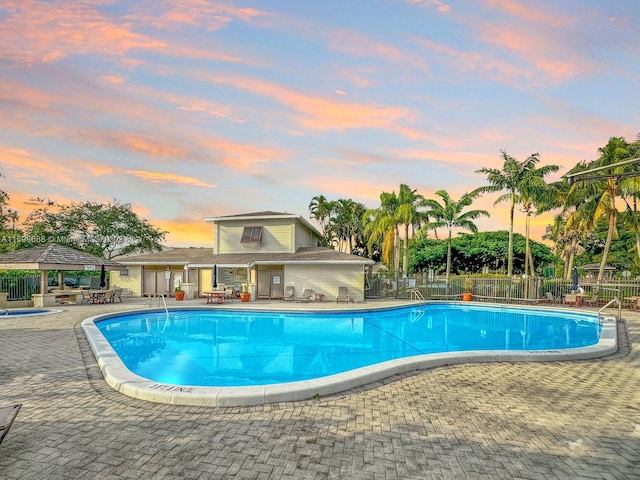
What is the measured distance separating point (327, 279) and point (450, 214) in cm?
1566

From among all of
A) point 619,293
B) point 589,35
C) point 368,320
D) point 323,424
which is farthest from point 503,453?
point 619,293

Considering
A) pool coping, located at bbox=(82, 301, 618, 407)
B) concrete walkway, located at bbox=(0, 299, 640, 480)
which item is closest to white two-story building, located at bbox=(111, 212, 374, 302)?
pool coping, located at bbox=(82, 301, 618, 407)

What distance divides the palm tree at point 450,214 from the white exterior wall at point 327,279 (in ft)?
41.7

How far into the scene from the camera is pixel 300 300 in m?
21.5

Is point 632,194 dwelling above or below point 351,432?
above

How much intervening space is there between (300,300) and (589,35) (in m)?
17.8

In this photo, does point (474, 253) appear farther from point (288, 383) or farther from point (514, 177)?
point (288, 383)

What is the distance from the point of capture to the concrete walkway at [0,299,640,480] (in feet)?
11.4

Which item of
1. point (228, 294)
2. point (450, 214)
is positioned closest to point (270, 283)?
point (228, 294)

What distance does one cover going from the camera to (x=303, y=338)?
12.5m

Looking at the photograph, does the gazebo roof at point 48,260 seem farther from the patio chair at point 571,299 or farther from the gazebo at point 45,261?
the patio chair at point 571,299

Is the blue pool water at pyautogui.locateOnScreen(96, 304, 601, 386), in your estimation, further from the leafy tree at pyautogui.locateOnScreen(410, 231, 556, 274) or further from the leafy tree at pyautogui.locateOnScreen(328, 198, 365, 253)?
the leafy tree at pyautogui.locateOnScreen(328, 198, 365, 253)

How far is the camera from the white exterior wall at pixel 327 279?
22.1 metres

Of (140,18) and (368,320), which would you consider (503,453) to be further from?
(140,18)
